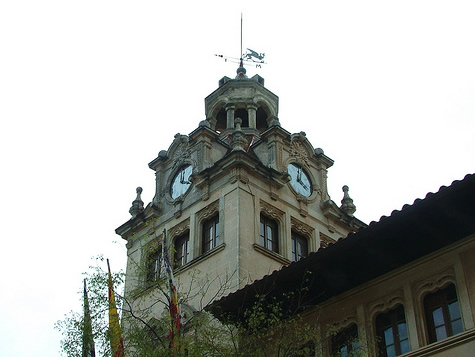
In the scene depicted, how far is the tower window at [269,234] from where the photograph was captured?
96.5 feet

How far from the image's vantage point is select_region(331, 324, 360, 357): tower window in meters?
19.2

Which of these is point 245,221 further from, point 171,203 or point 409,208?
point 409,208

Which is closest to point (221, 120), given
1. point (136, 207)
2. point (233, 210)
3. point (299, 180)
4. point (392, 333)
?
point (136, 207)

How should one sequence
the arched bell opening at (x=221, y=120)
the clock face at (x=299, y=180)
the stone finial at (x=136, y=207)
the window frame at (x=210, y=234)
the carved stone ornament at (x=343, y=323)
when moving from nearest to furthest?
1. the carved stone ornament at (x=343, y=323)
2. the window frame at (x=210, y=234)
3. the clock face at (x=299, y=180)
4. the stone finial at (x=136, y=207)
5. the arched bell opening at (x=221, y=120)

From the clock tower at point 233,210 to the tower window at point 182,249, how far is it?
4 centimetres

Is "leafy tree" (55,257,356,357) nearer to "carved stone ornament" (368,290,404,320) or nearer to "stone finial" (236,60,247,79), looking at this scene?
"carved stone ornament" (368,290,404,320)

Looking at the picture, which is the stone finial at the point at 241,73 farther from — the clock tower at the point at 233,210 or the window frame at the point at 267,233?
the window frame at the point at 267,233

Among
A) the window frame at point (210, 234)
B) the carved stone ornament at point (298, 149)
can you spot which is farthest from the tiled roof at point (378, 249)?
the carved stone ornament at point (298, 149)

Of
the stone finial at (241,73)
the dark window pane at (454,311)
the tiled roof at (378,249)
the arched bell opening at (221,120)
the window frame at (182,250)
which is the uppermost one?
the stone finial at (241,73)

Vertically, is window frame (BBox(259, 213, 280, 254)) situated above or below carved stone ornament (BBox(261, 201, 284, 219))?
below

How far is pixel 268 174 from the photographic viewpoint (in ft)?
102

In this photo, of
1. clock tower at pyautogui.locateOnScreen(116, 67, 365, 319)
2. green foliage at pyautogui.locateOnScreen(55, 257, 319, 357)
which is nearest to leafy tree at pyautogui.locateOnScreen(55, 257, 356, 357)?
green foliage at pyautogui.locateOnScreen(55, 257, 319, 357)

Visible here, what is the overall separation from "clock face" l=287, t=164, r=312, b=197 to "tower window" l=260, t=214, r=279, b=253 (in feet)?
8.79

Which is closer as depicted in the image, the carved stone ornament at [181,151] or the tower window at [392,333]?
the tower window at [392,333]
